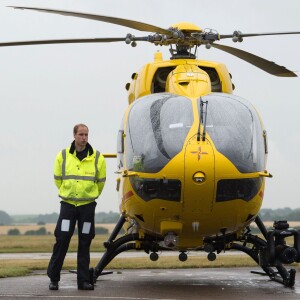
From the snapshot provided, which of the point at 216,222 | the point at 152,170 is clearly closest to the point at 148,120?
the point at 152,170

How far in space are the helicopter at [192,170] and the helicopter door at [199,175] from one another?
13mm

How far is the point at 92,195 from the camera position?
11.7 m

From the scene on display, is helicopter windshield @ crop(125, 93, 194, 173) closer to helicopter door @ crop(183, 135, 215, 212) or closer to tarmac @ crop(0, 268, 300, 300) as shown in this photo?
helicopter door @ crop(183, 135, 215, 212)

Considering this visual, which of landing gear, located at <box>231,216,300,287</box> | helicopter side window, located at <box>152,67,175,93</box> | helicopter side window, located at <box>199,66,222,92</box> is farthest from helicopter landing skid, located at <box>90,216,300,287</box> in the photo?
helicopter side window, located at <box>199,66,222,92</box>

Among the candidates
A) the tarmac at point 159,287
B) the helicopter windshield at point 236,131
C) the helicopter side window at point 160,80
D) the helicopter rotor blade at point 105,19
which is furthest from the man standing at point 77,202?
the helicopter side window at point 160,80

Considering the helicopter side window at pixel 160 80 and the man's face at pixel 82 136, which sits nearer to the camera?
the man's face at pixel 82 136

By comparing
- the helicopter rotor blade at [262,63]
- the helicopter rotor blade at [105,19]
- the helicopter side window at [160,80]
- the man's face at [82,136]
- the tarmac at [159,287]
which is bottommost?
the tarmac at [159,287]

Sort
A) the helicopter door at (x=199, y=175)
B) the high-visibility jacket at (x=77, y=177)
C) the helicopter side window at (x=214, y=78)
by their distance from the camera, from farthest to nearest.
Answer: the helicopter side window at (x=214, y=78)
the high-visibility jacket at (x=77, y=177)
the helicopter door at (x=199, y=175)

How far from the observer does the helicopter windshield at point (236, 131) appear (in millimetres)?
10969

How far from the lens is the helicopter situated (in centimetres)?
1078

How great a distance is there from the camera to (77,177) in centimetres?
1167

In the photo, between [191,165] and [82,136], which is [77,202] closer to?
[82,136]

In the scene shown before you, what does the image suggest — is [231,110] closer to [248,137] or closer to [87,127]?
[248,137]

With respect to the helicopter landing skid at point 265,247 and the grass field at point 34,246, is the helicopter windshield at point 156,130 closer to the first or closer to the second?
the helicopter landing skid at point 265,247
